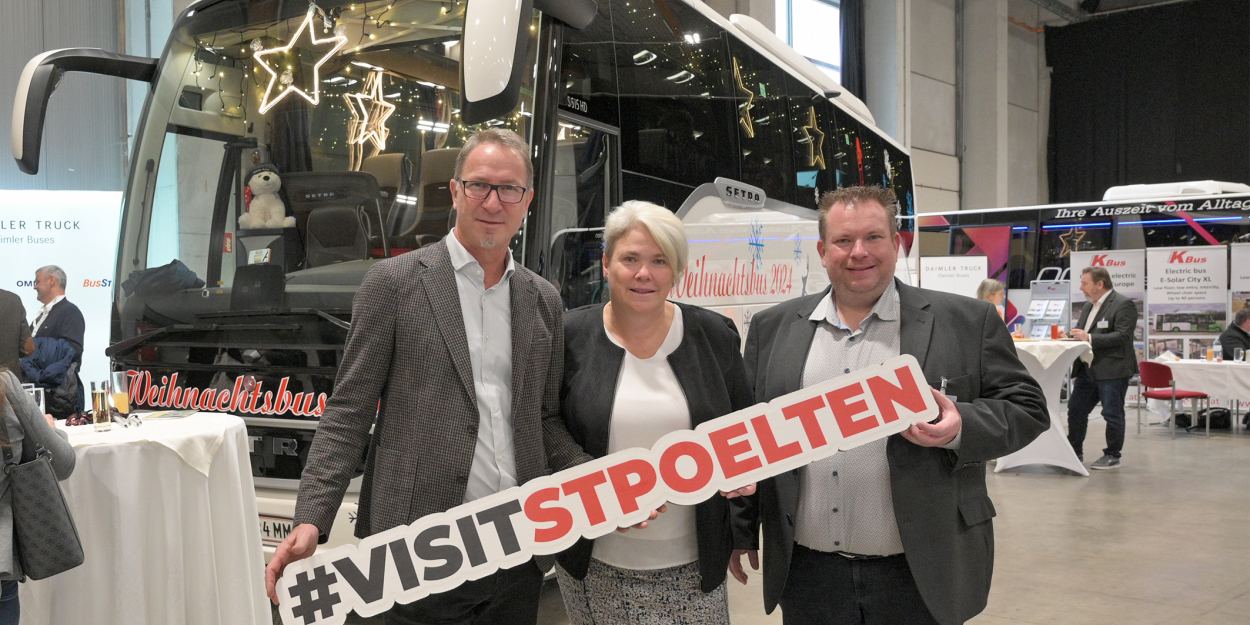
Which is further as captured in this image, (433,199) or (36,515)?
(433,199)

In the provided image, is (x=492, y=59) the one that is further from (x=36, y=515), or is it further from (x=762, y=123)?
(x=762, y=123)

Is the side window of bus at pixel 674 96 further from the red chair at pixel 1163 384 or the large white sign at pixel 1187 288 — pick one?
the large white sign at pixel 1187 288

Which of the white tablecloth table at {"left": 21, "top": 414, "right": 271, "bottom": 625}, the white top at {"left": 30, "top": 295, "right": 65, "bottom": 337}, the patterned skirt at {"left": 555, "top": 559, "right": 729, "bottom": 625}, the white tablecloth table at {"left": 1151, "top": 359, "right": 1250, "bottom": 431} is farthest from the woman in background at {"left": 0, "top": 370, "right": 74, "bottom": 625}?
the white tablecloth table at {"left": 1151, "top": 359, "right": 1250, "bottom": 431}

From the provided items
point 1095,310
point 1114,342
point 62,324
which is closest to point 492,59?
point 62,324

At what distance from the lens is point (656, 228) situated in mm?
1969

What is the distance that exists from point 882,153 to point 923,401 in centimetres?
683

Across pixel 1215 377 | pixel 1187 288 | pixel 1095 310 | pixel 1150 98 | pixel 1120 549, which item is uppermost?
pixel 1150 98

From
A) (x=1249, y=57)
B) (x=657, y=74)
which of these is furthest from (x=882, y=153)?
(x=1249, y=57)

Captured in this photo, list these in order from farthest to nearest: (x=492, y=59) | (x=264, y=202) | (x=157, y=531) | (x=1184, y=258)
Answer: (x=1184, y=258) < (x=264, y=202) < (x=157, y=531) < (x=492, y=59)

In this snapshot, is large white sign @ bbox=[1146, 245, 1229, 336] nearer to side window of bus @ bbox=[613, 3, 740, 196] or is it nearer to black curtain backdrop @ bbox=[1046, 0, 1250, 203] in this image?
black curtain backdrop @ bbox=[1046, 0, 1250, 203]

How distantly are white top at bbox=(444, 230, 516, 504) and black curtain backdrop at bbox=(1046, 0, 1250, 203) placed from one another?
19.9 meters

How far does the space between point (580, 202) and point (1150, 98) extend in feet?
62.1

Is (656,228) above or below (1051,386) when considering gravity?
above

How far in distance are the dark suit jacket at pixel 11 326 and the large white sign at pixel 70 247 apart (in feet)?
3.52
